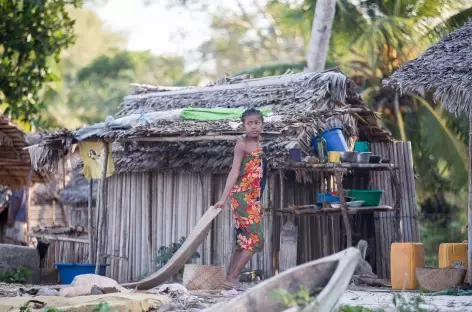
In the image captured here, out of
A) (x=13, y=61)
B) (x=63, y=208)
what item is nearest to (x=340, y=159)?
(x=13, y=61)

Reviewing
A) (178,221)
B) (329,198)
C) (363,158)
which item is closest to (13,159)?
(178,221)

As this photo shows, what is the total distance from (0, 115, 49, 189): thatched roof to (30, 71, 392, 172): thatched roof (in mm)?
1615

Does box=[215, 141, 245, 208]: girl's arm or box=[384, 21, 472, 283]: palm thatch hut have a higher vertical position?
box=[384, 21, 472, 283]: palm thatch hut

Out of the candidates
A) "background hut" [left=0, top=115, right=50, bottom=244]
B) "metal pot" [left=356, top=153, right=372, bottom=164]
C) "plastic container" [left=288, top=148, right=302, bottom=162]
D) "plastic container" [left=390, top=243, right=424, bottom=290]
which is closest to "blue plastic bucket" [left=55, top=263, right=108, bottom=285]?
"plastic container" [left=288, top=148, right=302, bottom=162]

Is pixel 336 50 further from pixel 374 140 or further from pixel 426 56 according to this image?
pixel 426 56

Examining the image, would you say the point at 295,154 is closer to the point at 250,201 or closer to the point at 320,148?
the point at 320,148

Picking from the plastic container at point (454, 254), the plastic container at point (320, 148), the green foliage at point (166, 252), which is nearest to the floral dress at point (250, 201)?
the plastic container at point (320, 148)

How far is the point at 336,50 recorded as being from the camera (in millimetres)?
20188

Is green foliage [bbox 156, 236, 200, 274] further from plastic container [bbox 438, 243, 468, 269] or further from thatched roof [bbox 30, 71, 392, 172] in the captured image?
plastic container [bbox 438, 243, 468, 269]

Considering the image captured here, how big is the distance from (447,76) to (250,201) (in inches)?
92.5

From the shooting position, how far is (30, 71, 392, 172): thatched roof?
10680 millimetres

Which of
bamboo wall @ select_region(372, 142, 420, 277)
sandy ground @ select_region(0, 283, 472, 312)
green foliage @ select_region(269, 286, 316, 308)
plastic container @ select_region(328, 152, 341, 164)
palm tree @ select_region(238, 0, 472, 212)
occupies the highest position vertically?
palm tree @ select_region(238, 0, 472, 212)

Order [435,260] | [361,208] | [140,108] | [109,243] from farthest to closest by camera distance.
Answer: [435,260], [140,108], [109,243], [361,208]

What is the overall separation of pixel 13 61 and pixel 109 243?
21.6ft
